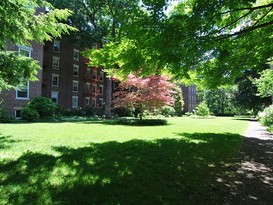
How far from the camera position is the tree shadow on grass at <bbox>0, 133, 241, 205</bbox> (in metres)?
3.57

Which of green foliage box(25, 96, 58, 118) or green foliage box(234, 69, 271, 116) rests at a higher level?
green foliage box(234, 69, 271, 116)

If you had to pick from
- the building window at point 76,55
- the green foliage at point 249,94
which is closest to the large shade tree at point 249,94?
the green foliage at point 249,94

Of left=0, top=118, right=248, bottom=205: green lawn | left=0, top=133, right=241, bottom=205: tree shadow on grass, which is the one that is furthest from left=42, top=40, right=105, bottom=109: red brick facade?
left=0, top=133, right=241, bottom=205: tree shadow on grass

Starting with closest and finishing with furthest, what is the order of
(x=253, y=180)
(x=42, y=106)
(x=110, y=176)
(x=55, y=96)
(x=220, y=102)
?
1. (x=110, y=176)
2. (x=253, y=180)
3. (x=42, y=106)
4. (x=55, y=96)
5. (x=220, y=102)

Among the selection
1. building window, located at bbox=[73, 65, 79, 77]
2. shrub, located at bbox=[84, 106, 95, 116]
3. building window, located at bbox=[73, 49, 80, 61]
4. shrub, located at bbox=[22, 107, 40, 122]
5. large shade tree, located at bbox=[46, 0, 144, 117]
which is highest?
large shade tree, located at bbox=[46, 0, 144, 117]

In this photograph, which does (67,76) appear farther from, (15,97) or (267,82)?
(267,82)

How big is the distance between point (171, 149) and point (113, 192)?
4.19 metres

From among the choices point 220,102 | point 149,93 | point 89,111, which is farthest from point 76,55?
point 220,102

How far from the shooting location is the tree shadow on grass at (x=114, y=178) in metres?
3.57

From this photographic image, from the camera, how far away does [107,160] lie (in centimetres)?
584

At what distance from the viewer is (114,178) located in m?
4.46

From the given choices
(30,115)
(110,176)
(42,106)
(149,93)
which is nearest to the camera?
(110,176)

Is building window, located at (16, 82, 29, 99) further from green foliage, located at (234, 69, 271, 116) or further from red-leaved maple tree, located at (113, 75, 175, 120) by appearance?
green foliage, located at (234, 69, 271, 116)

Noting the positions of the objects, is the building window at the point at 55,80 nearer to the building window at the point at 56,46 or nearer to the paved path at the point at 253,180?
the building window at the point at 56,46
